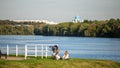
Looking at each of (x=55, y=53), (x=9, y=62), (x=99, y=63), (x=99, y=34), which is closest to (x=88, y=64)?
(x=99, y=63)

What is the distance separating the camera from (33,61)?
35.0m

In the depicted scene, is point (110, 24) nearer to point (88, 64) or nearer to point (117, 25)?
point (117, 25)

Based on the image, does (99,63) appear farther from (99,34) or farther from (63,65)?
(99,34)

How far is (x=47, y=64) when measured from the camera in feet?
113

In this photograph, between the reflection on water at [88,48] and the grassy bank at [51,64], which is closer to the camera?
the grassy bank at [51,64]

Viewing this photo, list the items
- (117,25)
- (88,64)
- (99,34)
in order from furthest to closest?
(99,34), (117,25), (88,64)

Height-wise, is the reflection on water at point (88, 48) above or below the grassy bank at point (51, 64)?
below

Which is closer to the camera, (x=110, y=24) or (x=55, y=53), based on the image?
(x=55, y=53)

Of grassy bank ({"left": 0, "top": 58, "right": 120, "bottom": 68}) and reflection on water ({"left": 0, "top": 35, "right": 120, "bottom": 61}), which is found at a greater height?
grassy bank ({"left": 0, "top": 58, "right": 120, "bottom": 68})

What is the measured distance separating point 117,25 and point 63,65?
470 ft

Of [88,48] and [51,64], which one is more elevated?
[51,64]

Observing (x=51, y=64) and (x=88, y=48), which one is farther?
(x=88, y=48)

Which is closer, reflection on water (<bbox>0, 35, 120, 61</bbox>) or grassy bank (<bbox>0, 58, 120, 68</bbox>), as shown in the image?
grassy bank (<bbox>0, 58, 120, 68</bbox>)

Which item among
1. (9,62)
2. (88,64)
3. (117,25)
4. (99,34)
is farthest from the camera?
(99,34)
